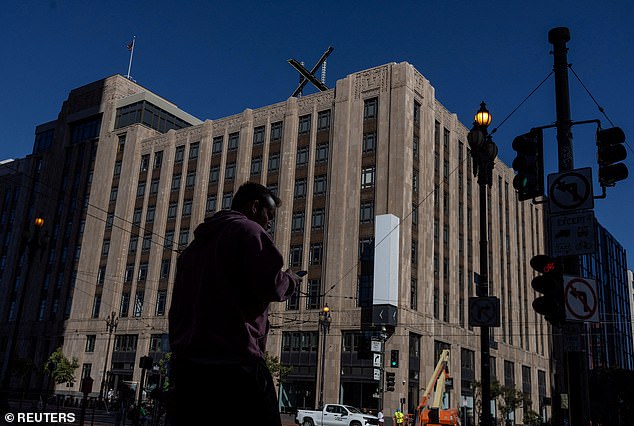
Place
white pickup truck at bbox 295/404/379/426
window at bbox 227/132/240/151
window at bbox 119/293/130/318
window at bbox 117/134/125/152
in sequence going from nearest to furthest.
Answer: white pickup truck at bbox 295/404/379/426, window at bbox 227/132/240/151, window at bbox 119/293/130/318, window at bbox 117/134/125/152

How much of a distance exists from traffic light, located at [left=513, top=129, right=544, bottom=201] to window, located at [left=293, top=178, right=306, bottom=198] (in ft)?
144

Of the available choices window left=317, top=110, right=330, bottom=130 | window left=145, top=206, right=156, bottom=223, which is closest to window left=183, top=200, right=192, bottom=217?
window left=145, top=206, right=156, bottom=223

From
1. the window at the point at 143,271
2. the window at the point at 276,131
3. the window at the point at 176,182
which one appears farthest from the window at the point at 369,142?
the window at the point at 143,271

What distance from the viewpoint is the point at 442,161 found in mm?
54750

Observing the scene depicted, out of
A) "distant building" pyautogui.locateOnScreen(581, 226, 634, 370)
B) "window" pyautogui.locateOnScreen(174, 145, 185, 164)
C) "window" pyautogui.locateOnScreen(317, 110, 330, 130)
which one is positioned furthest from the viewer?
"distant building" pyautogui.locateOnScreen(581, 226, 634, 370)

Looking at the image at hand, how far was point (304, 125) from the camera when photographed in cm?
5556

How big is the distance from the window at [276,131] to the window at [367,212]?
40.9ft

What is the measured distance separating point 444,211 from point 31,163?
5369cm

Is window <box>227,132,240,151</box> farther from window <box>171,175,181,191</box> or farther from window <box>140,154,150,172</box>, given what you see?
window <box>140,154,150,172</box>

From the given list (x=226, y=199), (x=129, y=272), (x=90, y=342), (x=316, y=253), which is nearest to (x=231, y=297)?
(x=316, y=253)

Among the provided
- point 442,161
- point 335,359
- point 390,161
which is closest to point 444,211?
point 442,161

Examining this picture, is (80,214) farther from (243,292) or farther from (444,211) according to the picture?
(243,292)

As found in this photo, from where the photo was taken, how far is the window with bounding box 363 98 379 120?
51.5 metres

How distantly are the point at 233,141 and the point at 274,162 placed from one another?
6.17 metres
